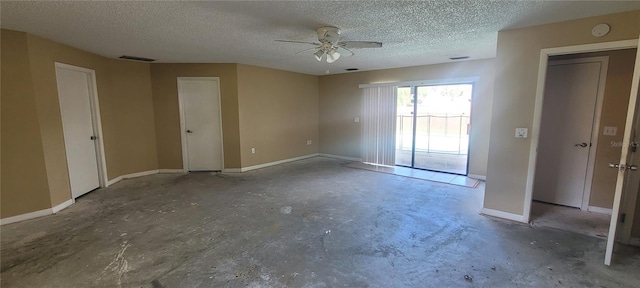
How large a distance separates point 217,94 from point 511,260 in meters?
5.17

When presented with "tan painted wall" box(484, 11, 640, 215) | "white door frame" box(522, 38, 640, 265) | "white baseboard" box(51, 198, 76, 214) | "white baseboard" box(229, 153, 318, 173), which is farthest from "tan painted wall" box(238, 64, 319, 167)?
"white door frame" box(522, 38, 640, 265)

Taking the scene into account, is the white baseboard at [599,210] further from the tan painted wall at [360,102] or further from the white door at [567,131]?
the tan painted wall at [360,102]

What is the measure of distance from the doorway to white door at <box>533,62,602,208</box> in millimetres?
6465

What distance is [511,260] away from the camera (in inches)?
92.0

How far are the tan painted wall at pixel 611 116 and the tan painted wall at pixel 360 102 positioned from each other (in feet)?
4.82

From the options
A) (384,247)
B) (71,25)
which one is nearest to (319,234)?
(384,247)

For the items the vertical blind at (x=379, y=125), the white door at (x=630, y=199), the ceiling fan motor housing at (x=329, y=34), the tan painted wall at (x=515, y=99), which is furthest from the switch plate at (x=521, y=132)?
the vertical blind at (x=379, y=125)

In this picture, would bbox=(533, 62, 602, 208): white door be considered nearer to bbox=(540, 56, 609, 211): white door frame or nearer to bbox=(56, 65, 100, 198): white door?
bbox=(540, 56, 609, 211): white door frame

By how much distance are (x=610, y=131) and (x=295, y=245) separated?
3.84 meters

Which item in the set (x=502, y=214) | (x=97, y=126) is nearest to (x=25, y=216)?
(x=97, y=126)

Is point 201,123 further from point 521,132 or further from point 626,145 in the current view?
point 626,145

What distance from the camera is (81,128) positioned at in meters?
4.12

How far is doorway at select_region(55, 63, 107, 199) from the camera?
3.79 metres

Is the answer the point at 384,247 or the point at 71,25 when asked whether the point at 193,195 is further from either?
the point at 384,247
